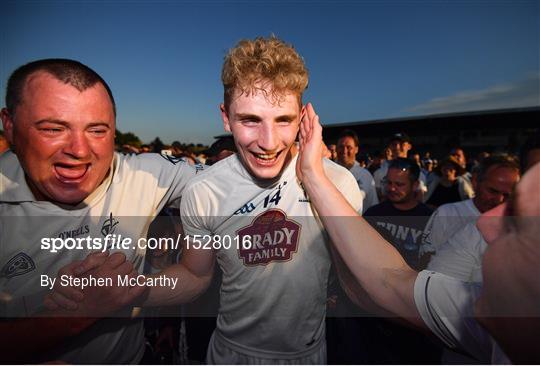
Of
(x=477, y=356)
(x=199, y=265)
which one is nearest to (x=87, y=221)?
(x=199, y=265)

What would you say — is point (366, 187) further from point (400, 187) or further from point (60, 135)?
point (60, 135)

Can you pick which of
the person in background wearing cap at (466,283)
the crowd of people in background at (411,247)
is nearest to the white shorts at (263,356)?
the crowd of people in background at (411,247)

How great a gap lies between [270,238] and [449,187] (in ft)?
11.3

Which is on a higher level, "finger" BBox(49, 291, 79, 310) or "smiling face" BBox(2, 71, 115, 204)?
"smiling face" BBox(2, 71, 115, 204)

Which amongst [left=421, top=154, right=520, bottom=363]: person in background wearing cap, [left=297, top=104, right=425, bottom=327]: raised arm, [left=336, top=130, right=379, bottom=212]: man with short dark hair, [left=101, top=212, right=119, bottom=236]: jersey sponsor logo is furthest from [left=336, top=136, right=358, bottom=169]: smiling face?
[left=101, top=212, right=119, bottom=236]: jersey sponsor logo

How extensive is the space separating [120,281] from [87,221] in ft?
0.99

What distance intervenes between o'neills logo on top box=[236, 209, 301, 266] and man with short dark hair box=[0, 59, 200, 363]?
48cm

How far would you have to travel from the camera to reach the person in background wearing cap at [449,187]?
3775mm

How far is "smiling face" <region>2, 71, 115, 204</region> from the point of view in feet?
3.85

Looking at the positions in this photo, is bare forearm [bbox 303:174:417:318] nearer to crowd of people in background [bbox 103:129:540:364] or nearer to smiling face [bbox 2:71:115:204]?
crowd of people in background [bbox 103:129:540:364]

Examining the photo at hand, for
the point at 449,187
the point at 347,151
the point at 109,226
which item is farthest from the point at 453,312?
the point at 449,187

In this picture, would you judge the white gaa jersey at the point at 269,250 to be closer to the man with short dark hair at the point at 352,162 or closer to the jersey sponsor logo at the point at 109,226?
the jersey sponsor logo at the point at 109,226

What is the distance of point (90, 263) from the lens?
1173 millimetres
